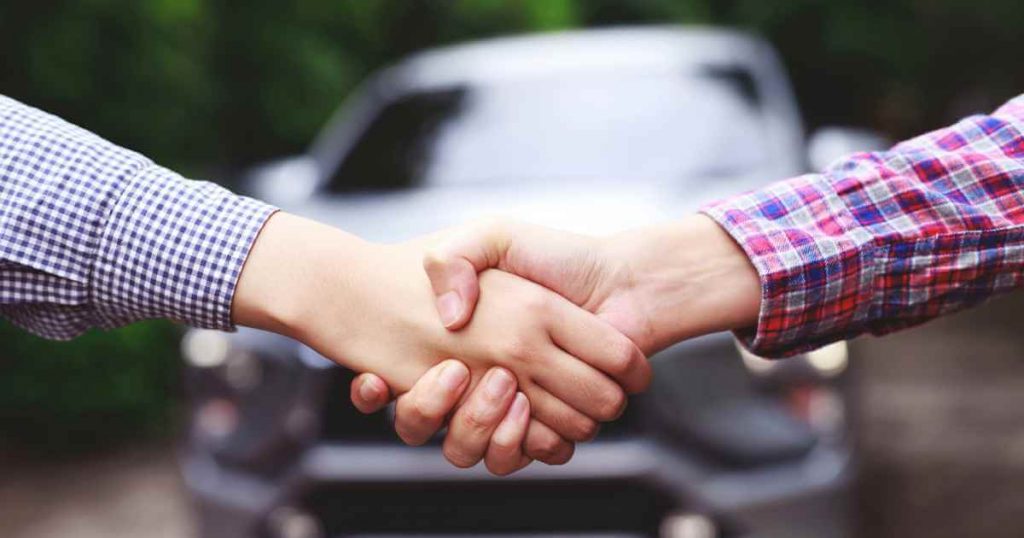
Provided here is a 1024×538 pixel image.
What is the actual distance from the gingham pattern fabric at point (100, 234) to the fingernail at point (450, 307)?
34cm

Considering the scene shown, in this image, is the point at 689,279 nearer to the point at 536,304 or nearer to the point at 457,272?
the point at 536,304

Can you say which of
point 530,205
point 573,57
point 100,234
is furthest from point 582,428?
point 573,57

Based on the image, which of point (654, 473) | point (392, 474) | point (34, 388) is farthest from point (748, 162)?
point (34, 388)

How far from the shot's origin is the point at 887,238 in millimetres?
1849

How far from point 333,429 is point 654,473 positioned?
0.83 m

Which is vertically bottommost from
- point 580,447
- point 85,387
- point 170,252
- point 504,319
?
point 85,387

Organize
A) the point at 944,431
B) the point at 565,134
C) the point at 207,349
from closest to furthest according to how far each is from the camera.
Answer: the point at 207,349 → the point at 565,134 → the point at 944,431

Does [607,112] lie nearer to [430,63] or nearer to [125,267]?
[430,63]

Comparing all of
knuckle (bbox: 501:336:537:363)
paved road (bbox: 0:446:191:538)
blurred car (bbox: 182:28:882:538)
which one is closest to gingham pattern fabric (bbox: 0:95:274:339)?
knuckle (bbox: 501:336:537:363)

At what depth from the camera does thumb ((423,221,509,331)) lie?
1953mm

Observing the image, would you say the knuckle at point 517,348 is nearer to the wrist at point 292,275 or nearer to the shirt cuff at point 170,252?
the wrist at point 292,275

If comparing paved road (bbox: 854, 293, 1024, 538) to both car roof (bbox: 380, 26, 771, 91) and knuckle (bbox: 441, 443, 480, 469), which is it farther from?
knuckle (bbox: 441, 443, 480, 469)

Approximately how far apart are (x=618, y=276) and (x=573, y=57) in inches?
97.9

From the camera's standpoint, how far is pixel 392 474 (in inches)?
118
